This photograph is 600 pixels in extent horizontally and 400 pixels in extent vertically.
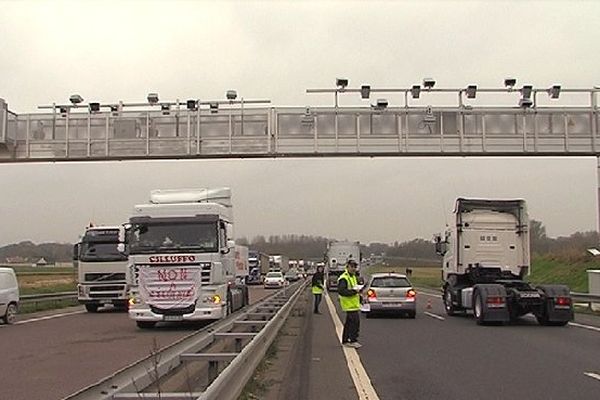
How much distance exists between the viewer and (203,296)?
20.3 meters

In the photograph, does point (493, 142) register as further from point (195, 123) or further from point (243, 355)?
point (243, 355)

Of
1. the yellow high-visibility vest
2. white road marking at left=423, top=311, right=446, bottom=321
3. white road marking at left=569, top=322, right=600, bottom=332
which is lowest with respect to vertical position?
white road marking at left=423, top=311, right=446, bottom=321

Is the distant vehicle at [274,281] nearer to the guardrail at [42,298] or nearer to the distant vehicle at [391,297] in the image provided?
the guardrail at [42,298]

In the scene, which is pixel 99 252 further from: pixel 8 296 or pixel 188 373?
pixel 188 373

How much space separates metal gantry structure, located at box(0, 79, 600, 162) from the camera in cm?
3391

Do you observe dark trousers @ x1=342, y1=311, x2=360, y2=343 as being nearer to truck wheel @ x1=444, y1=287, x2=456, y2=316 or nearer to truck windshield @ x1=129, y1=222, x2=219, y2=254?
truck windshield @ x1=129, y1=222, x2=219, y2=254

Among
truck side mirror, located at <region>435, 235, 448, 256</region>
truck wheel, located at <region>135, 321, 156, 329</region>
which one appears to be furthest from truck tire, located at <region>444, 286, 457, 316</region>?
truck wheel, located at <region>135, 321, 156, 329</region>

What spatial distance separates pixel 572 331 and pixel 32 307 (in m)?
20.4

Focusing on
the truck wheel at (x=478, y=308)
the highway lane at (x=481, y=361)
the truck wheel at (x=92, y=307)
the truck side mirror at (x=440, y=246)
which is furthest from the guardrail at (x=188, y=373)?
the truck wheel at (x=92, y=307)

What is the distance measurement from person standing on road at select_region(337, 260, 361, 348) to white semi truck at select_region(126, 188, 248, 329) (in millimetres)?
4459

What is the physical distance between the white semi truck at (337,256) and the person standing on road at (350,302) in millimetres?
38980

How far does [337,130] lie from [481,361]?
67.4 feet

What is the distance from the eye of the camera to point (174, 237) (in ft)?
67.6

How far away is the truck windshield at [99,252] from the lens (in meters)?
30.7
